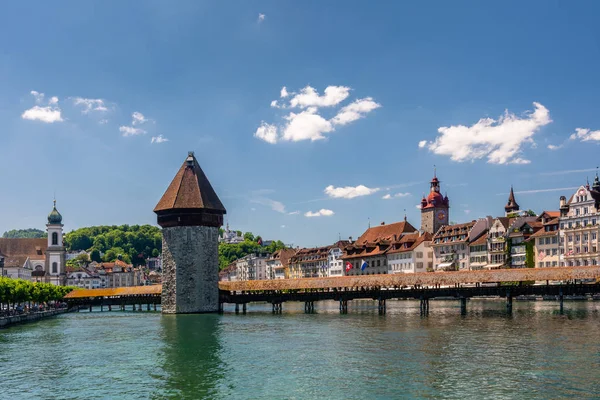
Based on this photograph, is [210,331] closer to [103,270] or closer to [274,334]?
[274,334]

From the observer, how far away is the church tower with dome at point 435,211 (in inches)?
4355

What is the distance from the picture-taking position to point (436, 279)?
185 ft

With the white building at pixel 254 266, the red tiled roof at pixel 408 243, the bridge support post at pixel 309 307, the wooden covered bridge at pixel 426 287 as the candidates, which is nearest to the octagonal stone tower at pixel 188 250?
the wooden covered bridge at pixel 426 287

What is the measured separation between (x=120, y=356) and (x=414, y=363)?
42.6 feet

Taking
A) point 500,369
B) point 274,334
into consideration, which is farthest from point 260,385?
point 274,334

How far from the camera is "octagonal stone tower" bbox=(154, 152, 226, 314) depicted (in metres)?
57.1

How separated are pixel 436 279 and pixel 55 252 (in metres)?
79.1

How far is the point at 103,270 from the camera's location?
15950cm

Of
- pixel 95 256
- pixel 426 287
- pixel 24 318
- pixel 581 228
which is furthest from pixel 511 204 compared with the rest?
pixel 95 256

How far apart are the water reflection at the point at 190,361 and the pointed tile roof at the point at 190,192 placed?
13.5 meters

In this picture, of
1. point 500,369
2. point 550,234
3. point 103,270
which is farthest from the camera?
point 103,270

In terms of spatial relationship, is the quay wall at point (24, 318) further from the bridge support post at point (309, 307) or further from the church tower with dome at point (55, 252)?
the church tower with dome at point (55, 252)

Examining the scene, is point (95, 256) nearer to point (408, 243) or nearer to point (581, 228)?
point (408, 243)

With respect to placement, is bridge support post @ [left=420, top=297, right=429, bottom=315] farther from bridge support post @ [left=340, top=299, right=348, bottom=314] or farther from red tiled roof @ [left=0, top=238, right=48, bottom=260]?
red tiled roof @ [left=0, top=238, right=48, bottom=260]
